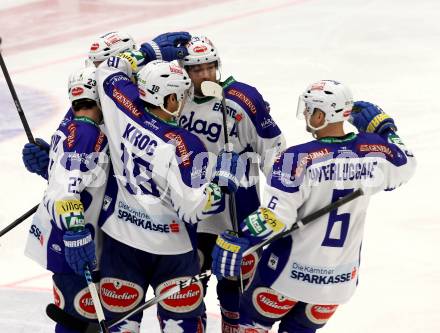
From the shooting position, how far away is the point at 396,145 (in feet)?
16.4

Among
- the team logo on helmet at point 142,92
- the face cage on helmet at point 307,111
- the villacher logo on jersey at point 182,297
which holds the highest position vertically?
the team logo on helmet at point 142,92

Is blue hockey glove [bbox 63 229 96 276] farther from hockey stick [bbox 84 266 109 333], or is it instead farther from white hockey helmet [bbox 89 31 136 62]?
white hockey helmet [bbox 89 31 136 62]

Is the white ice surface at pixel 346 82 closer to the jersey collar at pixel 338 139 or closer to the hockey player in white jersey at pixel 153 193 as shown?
the hockey player in white jersey at pixel 153 193

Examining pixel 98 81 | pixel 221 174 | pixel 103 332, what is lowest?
pixel 103 332

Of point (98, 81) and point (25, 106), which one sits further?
point (25, 106)

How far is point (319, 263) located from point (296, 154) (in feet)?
1.82

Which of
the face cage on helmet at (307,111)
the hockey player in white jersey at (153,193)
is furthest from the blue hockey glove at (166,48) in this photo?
the face cage on helmet at (307,111)

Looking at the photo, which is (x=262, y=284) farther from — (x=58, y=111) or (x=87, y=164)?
(x=58, y=111)

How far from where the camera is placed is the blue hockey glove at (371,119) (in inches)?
201

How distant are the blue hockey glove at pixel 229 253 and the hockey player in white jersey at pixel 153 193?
0.23 metres

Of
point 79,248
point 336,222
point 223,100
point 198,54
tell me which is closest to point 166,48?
point 198,54

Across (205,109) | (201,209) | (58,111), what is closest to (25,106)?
(58,111)

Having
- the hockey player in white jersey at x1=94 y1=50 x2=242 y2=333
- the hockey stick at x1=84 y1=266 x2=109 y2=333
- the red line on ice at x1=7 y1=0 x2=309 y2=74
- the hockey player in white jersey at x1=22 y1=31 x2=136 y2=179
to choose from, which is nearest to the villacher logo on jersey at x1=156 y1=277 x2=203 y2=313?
the hockey player in white jersey at x1=94 y1=50 x2=242 y2=333

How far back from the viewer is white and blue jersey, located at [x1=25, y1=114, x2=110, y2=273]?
4.96 meters
